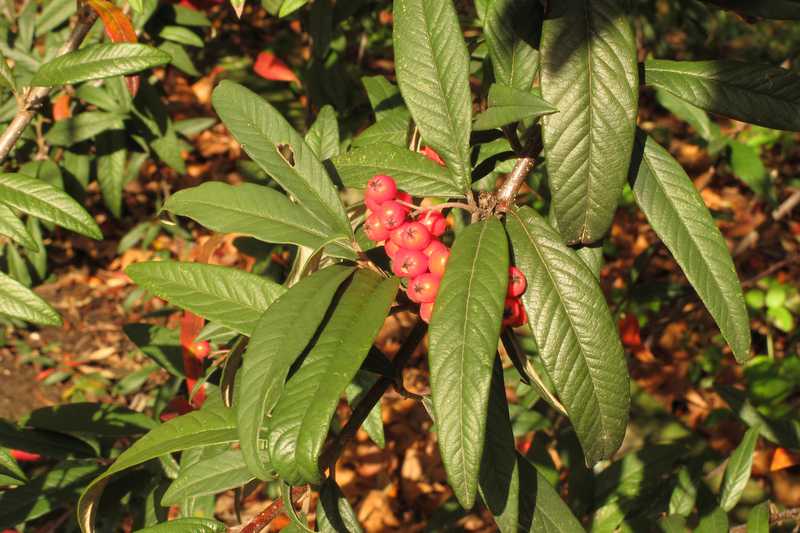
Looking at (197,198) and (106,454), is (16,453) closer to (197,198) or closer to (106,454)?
(106,454)

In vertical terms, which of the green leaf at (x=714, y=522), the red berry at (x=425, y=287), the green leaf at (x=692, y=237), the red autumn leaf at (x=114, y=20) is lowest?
the green leaf at (x=714, y=522)

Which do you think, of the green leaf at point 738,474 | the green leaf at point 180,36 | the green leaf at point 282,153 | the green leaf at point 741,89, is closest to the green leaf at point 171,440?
the green leaf at point 282,153

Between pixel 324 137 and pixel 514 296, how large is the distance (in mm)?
714

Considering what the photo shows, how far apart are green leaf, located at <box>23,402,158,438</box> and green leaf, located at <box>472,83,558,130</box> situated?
108 cm

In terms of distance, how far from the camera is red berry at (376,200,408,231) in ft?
3.46

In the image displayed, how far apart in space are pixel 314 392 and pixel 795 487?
2.53m

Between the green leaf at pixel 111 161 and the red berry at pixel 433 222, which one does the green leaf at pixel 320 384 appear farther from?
the green leaf at pixel 111 161

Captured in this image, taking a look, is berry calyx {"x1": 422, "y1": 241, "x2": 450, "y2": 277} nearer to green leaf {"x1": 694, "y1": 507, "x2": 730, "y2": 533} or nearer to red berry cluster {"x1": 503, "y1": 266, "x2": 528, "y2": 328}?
red berry cluster {"x1": 503, "y1": 266, "x2": 528, "y2": 328}

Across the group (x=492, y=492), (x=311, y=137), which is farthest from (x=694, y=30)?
(x=492, y=492)

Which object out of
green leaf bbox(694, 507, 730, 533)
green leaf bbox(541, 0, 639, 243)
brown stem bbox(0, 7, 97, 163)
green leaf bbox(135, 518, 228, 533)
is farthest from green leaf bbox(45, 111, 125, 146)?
green leaf bbox(694, 507, 730, 533)

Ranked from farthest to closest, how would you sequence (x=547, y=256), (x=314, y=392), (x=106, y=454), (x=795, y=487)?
A: (x=795, y=487) < (x=106, y=454) < (x=547, y=256) < (x=314, y=392)

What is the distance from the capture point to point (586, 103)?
106cm

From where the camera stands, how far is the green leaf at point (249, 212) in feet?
3.76

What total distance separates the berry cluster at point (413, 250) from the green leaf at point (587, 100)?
0.14 m
